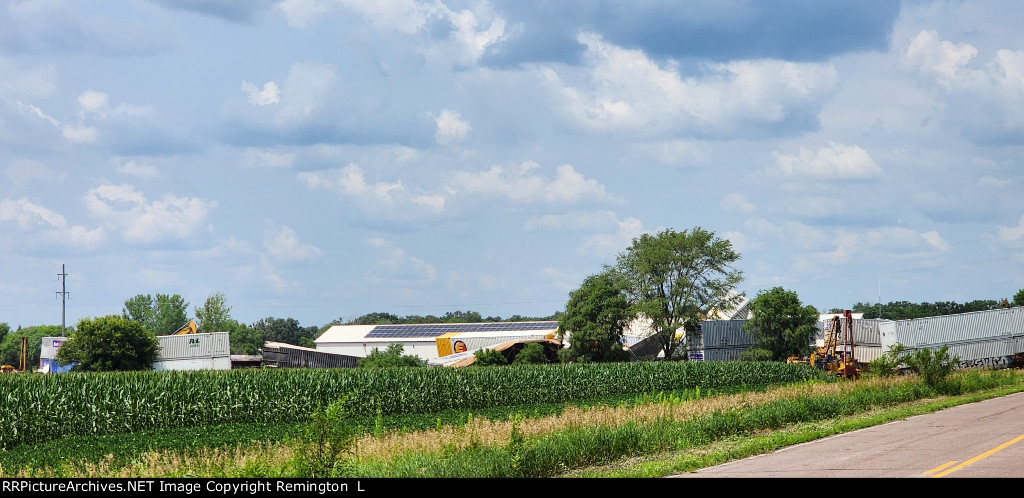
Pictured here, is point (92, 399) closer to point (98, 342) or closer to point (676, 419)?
point (676, 419)

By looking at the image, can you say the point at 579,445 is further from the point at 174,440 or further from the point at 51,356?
the point at 51,356

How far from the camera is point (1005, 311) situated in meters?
61.4

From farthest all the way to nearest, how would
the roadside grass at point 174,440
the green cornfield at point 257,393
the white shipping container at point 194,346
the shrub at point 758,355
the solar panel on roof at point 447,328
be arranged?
the solar panel on roof at point 447,328 → the white shipping container at point 194,346 → the shrub at point 758,355 → the green cornfield at point 257,393 → the roadside grass at point 174,440

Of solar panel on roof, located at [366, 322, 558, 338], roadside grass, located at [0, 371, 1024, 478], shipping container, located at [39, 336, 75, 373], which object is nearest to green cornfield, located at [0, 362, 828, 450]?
roadside grass, located at [0, 371, 1024, 478]

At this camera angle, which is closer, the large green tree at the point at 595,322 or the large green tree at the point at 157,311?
the large green tree at the point at 595,322

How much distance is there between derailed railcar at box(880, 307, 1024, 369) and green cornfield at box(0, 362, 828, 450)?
9508 mm

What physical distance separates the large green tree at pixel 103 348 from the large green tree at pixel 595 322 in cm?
3864

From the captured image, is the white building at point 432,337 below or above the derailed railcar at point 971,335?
above

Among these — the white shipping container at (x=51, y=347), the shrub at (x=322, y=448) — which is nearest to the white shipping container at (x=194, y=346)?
the white shipping container at (x=51, y=347)

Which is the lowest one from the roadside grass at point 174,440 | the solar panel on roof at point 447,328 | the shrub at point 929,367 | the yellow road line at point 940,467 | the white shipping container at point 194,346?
the yellow road line at point 940,467

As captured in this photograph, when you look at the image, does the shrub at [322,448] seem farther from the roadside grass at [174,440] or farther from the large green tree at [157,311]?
the large green tree at [157,311]

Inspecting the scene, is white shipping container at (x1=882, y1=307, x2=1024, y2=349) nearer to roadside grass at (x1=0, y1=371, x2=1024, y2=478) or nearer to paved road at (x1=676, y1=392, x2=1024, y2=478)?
roadside grass at (x1=0, y1=371, x2=1024, y2=478)

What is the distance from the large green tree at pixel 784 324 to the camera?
66.3 meters

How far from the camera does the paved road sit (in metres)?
14.9
